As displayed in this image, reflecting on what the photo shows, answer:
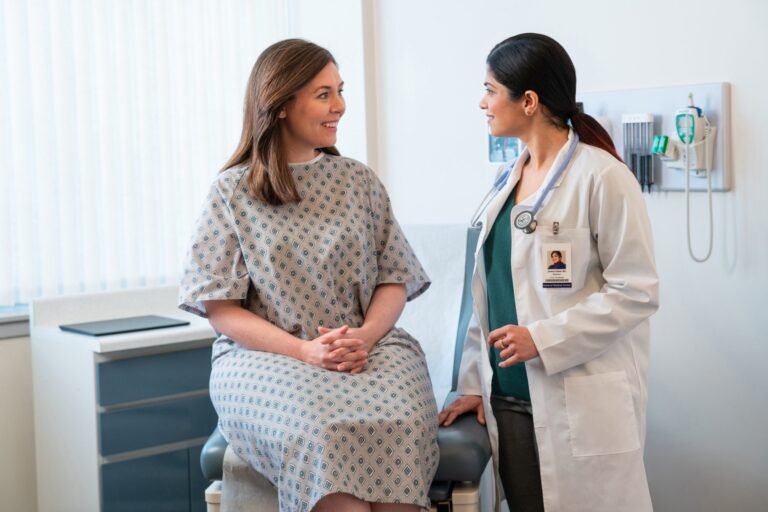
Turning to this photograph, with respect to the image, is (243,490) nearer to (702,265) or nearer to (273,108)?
(273,108)

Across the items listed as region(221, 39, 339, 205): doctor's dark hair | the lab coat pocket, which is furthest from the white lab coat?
region(221, 39, 339, 205): doctor's dark hair

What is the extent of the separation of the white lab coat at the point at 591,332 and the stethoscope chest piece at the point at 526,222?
1cm

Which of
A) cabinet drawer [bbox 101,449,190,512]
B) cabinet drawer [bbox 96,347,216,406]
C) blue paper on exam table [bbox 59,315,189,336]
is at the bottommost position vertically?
cabinet drawer [bbox 101,449,190,512]

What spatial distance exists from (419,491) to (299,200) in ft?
2.18

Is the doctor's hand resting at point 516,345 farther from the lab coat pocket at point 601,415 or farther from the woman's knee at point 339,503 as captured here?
the woman's knee at point 339,503

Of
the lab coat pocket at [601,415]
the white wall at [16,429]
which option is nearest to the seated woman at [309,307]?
the lab coat pocket at [601,415]

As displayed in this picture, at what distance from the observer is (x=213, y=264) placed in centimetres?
189

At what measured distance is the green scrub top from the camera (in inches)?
75.0

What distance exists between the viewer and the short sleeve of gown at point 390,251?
204 centimetres

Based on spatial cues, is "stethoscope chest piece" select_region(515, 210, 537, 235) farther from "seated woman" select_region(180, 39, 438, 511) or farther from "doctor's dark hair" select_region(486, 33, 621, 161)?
"seated woman" select_region(180, 39, 438, 511)

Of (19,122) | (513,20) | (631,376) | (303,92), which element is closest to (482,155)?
(513,20)

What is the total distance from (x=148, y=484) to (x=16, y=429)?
53 centimetres

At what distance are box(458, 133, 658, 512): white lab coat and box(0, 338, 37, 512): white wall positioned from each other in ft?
5.29

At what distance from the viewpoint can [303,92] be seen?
1964 millimetres
